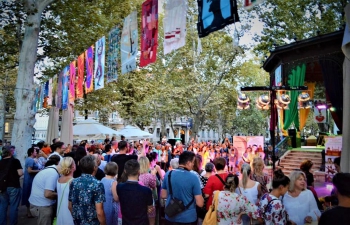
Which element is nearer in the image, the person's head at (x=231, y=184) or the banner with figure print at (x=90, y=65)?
the person's head at (x=231, y=184)

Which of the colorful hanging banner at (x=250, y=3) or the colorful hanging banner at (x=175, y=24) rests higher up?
the colorful hanging banner at (x=175, y=24)

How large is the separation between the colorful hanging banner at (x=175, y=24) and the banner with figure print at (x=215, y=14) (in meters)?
0.63

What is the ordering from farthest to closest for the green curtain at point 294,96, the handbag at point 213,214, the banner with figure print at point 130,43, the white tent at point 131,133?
the white tent at point 131,133, the green curtain at point 294,96, the banner with figure print at point 130,43, the handbag at point 213,214

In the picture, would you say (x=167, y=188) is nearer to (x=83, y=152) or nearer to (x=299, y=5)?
(x=83, y=152)

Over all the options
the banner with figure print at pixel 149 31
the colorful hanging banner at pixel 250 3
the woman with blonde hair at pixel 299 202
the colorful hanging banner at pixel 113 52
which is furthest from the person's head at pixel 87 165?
the colorful hanging banner at pixel 113 52

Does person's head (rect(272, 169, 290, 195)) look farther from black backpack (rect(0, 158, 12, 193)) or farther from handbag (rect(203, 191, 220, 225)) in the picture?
black backpack (rect(0, 158, 12, 193))

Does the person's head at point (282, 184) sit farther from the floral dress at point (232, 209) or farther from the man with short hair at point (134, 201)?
the man with short hair at point (134, 201)

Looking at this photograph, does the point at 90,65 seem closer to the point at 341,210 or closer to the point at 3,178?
the point at 3,178

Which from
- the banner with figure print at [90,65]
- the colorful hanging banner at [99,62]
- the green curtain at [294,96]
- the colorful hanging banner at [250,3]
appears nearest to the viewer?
the colorful hanging banner at [250,3]

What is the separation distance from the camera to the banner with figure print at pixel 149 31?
795 cm

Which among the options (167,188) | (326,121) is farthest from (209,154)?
(326,121)

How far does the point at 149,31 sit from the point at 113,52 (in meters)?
3.33

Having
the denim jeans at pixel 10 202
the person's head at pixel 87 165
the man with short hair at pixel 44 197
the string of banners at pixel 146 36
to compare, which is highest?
the string of banners at pixel 146 36

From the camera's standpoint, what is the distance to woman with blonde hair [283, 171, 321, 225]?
13.6 ft
